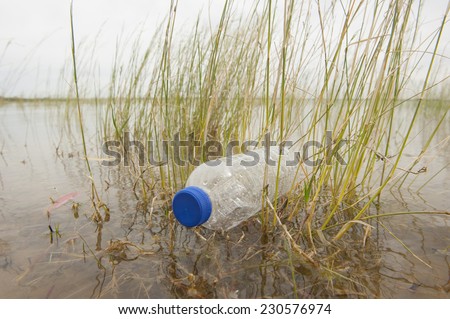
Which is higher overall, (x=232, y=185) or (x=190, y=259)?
(x=232, y=185)

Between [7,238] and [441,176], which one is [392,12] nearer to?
[441,176]

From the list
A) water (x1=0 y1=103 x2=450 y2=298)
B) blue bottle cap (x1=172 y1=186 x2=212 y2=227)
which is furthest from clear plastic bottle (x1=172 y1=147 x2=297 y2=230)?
blue bottle cap (x1=172 y1=186 x2=212 y2=227)

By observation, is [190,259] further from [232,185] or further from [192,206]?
[232,185]

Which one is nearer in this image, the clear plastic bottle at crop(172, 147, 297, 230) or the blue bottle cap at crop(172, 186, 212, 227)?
the blue bottle cap at crop(172, 186, 212, 227)

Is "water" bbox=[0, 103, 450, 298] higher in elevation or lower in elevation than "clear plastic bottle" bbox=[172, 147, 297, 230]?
lower

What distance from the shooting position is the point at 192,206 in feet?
3.50

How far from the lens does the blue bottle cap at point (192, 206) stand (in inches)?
41.7

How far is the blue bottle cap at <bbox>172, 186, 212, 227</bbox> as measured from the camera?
3.47 ft

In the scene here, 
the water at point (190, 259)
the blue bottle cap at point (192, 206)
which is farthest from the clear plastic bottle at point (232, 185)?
the blue bottle cap at point (192, 206)

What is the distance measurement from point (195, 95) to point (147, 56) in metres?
0.66

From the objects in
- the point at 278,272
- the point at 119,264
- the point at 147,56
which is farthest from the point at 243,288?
the point at 147,56

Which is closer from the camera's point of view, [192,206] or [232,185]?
[192,206]

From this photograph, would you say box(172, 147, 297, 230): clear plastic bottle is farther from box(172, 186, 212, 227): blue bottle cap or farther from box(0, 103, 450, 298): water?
box(172, 186, 212, 227): blue bottle cap

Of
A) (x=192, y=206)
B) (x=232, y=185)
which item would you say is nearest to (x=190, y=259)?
(x=192, y=206)
